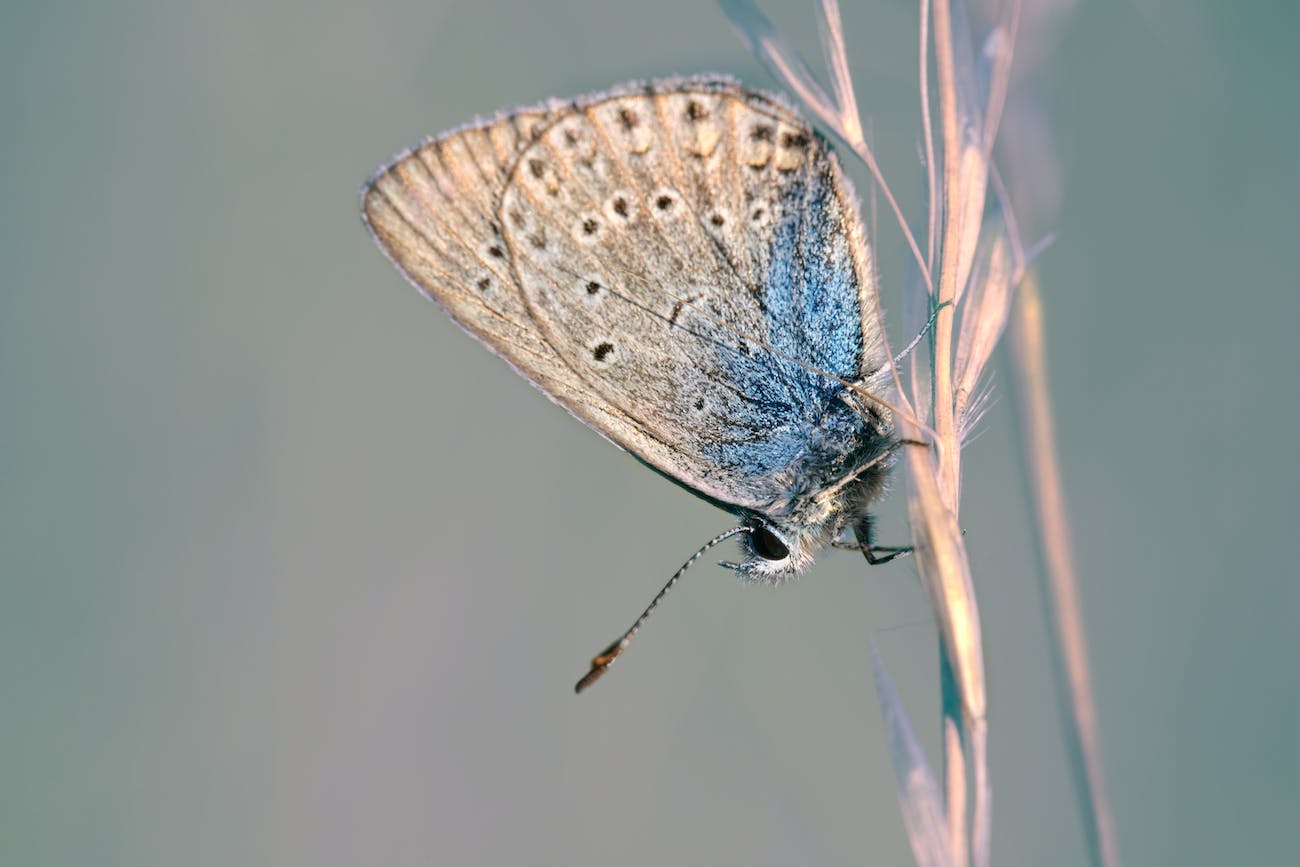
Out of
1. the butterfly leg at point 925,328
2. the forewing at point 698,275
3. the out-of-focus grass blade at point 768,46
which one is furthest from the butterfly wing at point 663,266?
the butterfly leg at point 925,328

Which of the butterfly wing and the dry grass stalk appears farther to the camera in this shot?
the butterfly wing

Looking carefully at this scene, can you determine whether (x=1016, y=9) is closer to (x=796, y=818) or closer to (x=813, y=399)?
(x=813, y=399)

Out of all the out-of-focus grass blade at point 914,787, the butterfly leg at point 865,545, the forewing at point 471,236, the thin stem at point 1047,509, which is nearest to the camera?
the out-of-focus grass blade at point 914,787

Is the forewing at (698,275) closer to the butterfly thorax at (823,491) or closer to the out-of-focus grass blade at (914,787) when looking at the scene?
the butterfly thorax at (823,491)

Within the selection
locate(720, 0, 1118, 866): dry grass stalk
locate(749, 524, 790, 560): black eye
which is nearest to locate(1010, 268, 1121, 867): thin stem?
locate(720, 0, 1118, 866): dry grass stalk

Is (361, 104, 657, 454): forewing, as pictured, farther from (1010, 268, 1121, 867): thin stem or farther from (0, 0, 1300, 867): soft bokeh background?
(0, 0, 1300, 867): soft bokeh background

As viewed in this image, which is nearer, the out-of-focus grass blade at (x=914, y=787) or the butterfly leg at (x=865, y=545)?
the out-of-focus grass blade at (x=914, y=787)

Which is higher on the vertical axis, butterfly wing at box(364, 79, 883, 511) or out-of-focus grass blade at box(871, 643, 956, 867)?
butterfly wing at box(364, 79, 883, 511)
